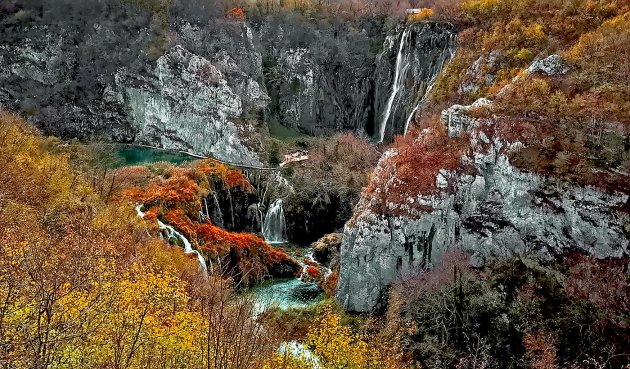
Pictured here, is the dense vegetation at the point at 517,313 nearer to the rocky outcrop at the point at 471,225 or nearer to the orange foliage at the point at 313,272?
the rocky outcrop at the point at 471,225

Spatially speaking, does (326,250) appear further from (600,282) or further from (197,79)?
(197,79)

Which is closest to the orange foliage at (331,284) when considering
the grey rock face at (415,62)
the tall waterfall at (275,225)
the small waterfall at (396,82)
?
the tall waterfall at (275,225)

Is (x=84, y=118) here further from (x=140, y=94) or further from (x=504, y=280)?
(x=504, y=280)

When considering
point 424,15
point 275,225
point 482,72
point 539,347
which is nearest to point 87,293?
point 539,347

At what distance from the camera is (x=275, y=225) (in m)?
49.0

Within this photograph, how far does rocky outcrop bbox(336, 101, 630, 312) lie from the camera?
28.7m

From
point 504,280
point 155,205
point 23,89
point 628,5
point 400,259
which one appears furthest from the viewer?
point 23,89

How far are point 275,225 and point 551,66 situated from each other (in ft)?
91.1

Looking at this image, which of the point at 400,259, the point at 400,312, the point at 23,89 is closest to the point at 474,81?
the point at 400,259

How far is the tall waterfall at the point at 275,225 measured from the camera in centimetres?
4853

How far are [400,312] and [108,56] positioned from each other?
6360 cm

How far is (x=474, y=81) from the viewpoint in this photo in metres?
41.6

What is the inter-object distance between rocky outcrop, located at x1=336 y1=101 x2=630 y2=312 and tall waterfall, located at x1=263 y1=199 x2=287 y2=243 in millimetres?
16438

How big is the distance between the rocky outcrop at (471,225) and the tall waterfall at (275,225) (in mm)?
16438
